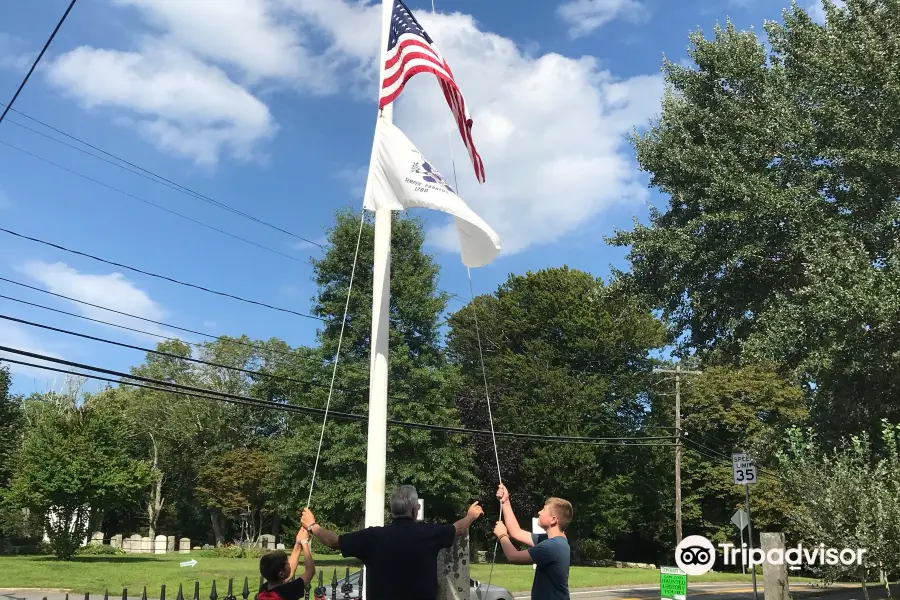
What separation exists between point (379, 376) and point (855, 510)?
10366mm

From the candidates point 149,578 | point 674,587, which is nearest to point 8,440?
point 149,578

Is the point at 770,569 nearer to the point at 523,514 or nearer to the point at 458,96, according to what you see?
the point at 458,96

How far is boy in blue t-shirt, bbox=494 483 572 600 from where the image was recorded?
16.4ft

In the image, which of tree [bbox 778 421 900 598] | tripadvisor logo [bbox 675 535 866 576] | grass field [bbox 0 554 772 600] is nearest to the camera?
tree [bbox 778 421 900 598]

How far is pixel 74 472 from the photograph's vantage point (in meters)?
36.0

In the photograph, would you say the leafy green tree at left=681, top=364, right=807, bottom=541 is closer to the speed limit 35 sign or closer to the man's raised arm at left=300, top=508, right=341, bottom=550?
the speed limit 35 sign

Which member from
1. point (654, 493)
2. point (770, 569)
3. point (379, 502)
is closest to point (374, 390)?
Result: point (379, 502)

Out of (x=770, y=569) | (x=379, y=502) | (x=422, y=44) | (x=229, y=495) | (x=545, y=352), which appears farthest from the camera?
(x=229, y=495)

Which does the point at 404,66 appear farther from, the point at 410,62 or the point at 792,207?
the point at 792,207

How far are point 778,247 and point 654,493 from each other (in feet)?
110

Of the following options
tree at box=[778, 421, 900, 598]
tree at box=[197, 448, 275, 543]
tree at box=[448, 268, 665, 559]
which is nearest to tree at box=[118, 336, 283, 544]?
tree at box=[197, 448, 275, 543]

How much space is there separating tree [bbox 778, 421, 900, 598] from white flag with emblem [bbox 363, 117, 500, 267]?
9.71m

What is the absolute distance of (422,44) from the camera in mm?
8953

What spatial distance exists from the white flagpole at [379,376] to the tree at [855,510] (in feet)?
32.7
